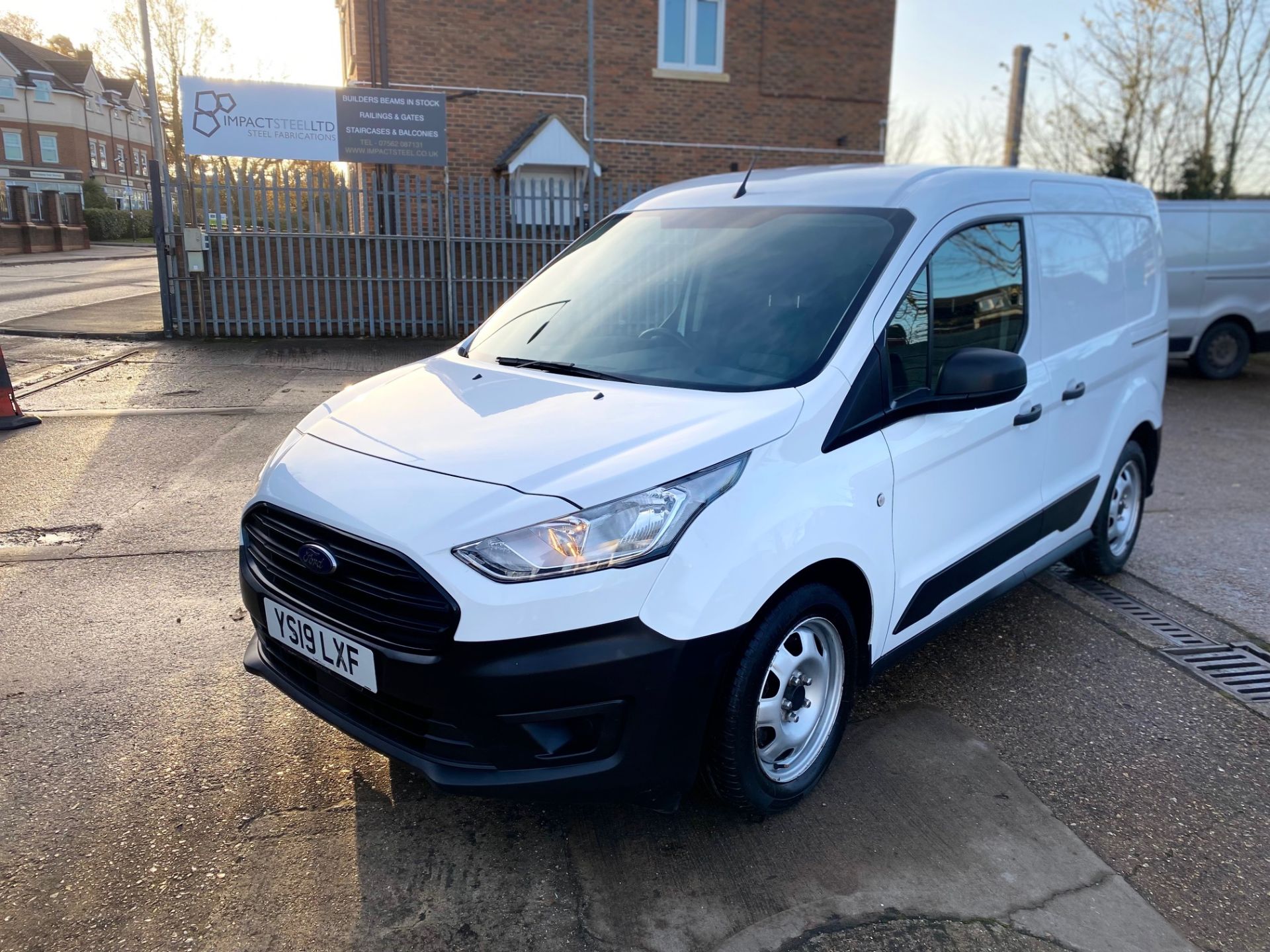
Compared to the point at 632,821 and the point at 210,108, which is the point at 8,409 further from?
the point at 632,821

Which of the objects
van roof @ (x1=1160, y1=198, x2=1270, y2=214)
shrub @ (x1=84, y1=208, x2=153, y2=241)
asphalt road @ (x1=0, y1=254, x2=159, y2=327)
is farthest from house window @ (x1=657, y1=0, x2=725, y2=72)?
shrub @ (x1=84, y1=208, x2=153, y2=241)

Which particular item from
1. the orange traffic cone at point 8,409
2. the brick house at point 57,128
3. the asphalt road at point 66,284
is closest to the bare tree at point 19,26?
the brick house at point 57,128

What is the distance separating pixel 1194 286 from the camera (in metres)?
11.6

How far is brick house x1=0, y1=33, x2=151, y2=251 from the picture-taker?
5791cm

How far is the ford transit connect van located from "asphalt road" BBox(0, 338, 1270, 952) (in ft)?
1.09

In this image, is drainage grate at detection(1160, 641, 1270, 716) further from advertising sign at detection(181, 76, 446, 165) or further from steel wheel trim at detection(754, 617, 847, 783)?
advertising sign at detection(181, 76, 446, 165)

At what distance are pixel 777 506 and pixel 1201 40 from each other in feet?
66.8

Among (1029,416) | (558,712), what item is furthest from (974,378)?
(558,712)

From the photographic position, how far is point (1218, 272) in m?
11.6

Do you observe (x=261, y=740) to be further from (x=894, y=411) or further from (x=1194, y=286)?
(x=1194, y=286)

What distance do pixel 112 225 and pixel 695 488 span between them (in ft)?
192

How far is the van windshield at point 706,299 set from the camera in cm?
310

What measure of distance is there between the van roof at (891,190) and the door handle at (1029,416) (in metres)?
0.82

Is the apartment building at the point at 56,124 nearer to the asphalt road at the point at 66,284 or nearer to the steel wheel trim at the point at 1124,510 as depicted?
the asphalt road at the point at 66,284
